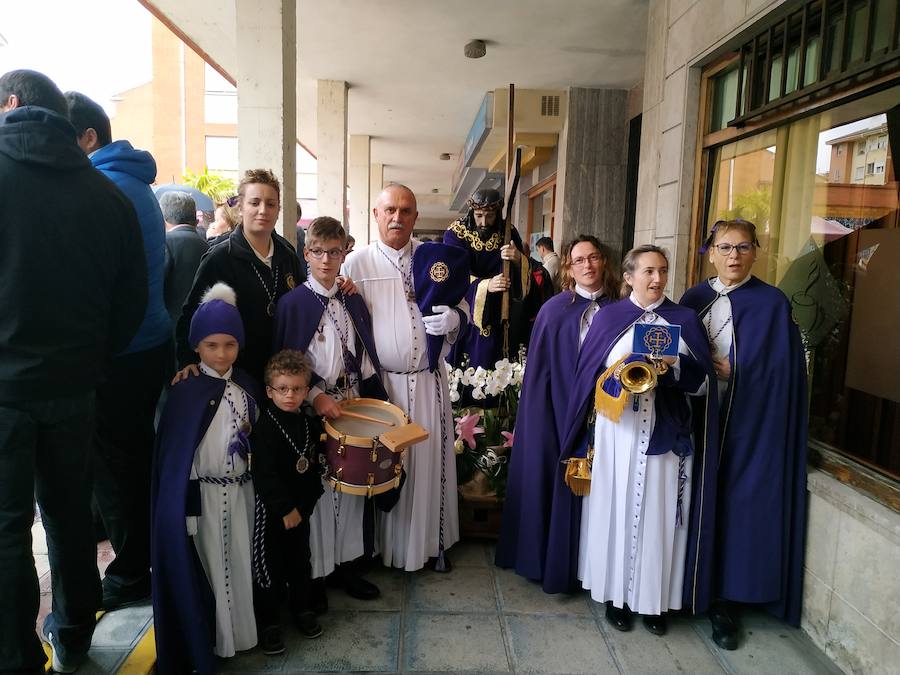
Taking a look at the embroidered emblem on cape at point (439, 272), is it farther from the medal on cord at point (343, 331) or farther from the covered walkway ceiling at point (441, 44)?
the covered walkway ceiling at point (441, 44)

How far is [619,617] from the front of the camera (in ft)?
9.54

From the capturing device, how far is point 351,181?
49.1 ft

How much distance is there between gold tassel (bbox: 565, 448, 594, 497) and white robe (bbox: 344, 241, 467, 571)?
0.73 m

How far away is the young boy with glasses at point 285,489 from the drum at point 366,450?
0.11 m

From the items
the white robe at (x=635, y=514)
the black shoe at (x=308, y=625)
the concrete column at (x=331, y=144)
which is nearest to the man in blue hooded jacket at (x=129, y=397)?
the black shoe at (x=308, y=625)

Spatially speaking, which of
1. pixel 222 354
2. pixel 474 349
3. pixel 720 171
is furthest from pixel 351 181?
pixel 222 354

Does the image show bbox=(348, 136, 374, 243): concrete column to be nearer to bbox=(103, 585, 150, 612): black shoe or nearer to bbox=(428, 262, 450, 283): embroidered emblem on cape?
bbox=(428, 262, 450, 283): embroidered emblem on cape

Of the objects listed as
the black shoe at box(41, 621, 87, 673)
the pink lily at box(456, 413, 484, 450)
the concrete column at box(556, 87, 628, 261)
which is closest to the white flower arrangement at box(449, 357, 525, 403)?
the pink lily at box(456, 413, 484, 450)

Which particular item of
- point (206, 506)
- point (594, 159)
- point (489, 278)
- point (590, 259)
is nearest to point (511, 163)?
point (590, 259)

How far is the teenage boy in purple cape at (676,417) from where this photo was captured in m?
2.73

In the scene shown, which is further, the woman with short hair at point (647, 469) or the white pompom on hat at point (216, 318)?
the woman with short hair at point (647, 469)

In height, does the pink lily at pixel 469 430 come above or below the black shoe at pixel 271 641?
above

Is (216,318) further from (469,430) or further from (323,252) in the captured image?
(469,430)

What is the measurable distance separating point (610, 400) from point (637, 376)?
0.18 metres
